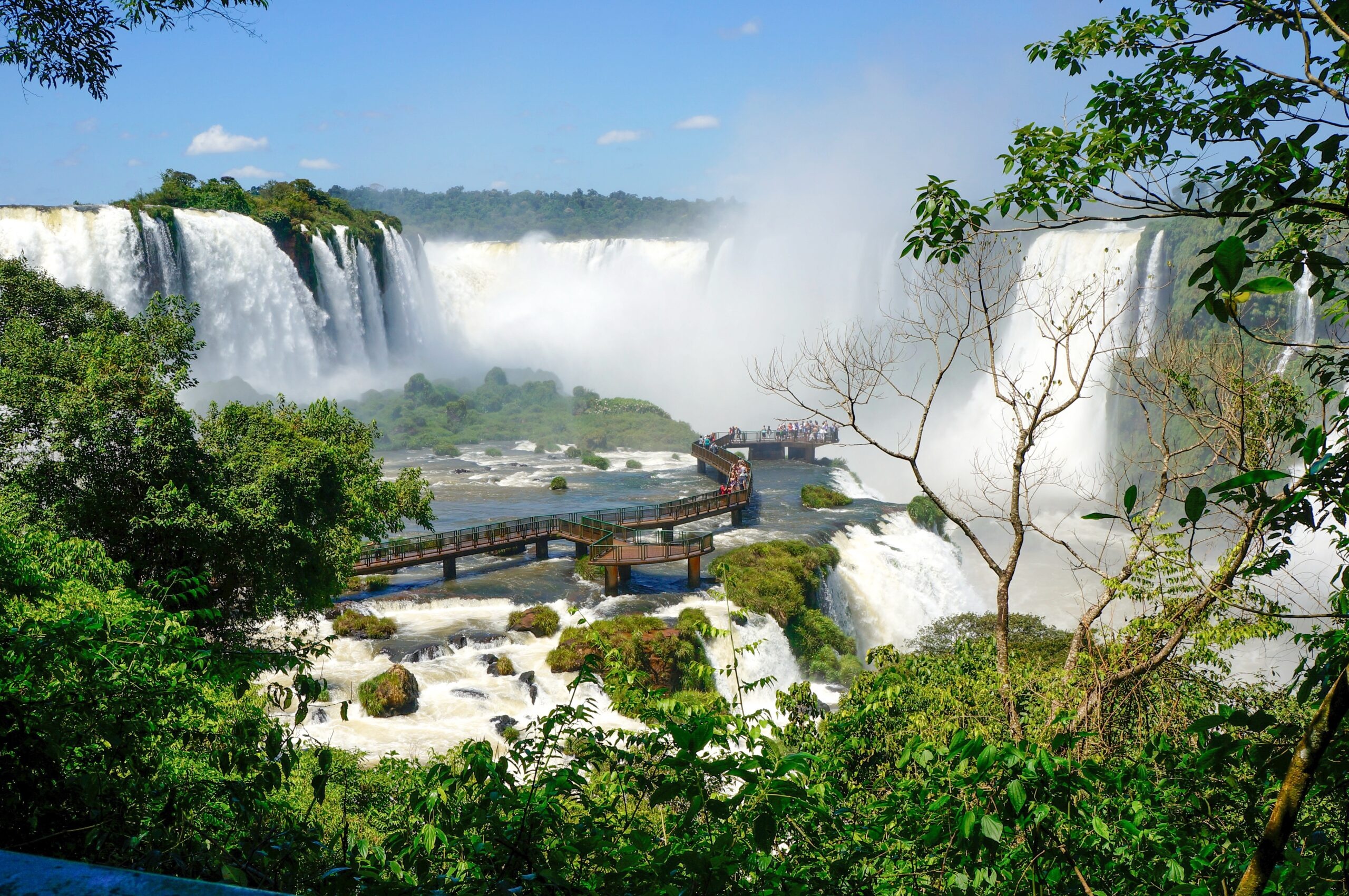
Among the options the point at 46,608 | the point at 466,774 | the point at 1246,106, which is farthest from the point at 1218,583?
the point at 46,608

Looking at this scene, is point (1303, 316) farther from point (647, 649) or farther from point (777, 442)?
point (647, 649)

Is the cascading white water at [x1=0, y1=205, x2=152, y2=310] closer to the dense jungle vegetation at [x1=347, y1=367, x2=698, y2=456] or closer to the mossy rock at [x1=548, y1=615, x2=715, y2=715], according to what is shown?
the dense jungle vegetation at [x1=347, y1=367, x2=698, y2=456]

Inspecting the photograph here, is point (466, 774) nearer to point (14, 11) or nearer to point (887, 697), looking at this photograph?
point (887, 697)

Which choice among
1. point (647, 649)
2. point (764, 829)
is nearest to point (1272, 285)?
point (764, 829)

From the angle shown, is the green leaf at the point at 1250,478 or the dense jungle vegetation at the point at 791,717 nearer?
the green leaf at the point at 1250,478

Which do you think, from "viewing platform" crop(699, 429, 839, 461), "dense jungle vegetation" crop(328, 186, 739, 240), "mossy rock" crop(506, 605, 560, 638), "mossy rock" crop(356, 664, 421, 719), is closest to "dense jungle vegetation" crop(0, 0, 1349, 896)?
"mossy rock" crop(356, 664, 421, 719)

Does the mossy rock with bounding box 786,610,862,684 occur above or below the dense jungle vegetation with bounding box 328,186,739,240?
below

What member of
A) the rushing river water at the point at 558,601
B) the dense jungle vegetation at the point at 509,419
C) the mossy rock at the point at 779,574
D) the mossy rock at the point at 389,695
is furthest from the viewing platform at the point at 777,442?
the mossy rock at the point at 389,695

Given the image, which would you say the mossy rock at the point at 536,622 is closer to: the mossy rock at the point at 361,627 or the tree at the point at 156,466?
the mossy rock at the point at 361,627
